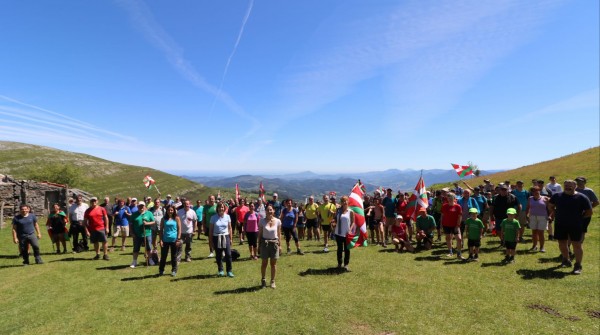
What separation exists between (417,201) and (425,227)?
1.31 meters

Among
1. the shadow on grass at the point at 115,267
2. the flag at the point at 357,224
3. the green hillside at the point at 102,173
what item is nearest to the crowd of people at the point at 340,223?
the flag at the point at 357,224

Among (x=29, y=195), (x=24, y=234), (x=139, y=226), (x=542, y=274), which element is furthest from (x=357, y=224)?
(x=29, y=195)

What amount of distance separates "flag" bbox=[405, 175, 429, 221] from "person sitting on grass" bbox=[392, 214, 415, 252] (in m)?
0.92

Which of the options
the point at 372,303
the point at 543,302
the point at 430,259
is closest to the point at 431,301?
the point at 372,303

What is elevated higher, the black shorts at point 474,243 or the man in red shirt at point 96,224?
the man in red shirt at point 96,224

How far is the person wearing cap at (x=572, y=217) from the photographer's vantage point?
32.7ft

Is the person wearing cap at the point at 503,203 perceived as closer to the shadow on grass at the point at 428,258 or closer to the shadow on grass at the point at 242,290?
the shadow on grass at the point at 428,258

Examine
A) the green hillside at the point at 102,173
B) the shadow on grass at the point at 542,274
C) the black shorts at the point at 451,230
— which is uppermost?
the green hillside at the point at 102,173

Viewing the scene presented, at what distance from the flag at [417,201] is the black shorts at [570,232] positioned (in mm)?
5118

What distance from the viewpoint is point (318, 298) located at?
8883 mm

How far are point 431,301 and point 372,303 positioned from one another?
5.52 ft

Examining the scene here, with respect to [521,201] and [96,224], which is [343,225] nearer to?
[521,201]

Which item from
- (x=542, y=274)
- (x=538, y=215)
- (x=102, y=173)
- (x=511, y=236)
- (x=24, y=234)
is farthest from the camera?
(x=102, y=173)

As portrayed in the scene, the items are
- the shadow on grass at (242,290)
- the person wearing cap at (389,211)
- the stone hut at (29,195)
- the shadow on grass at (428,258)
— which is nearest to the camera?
the shadow on grass at (242,290)
